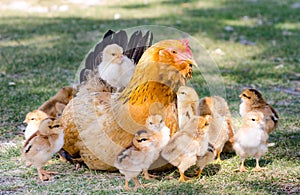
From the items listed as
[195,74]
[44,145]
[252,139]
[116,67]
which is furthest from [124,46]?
[195,74]

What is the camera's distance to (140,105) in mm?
4188

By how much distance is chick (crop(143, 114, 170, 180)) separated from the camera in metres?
4.06

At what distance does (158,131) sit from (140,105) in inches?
10.1

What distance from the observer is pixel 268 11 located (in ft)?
39.3

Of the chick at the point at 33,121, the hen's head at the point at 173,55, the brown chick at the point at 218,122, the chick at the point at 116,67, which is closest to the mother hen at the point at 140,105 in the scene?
the hen's head at the point at 173,55

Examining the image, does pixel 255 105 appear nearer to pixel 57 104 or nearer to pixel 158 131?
pixel 158 131

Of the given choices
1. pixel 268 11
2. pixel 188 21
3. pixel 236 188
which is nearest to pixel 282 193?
pixel 236 188

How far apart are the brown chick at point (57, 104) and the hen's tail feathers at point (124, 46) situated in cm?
30

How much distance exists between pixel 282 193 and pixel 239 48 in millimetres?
5491

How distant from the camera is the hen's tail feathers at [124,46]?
481 cm

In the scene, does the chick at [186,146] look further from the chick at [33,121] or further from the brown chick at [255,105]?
the chick at [33,121]

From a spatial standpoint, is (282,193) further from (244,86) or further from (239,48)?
(239,48)

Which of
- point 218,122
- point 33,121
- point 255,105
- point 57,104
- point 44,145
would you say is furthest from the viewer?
point 57,104

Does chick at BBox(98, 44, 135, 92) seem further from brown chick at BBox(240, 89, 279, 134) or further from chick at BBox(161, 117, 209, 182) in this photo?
brown chick at BBox(240, 89, 279, 134)
